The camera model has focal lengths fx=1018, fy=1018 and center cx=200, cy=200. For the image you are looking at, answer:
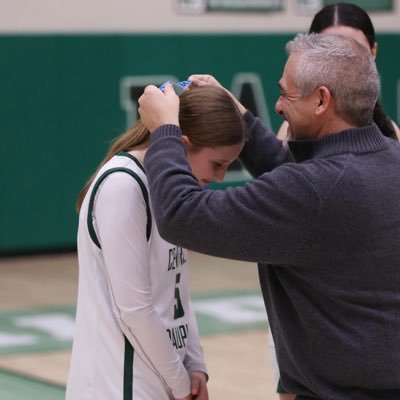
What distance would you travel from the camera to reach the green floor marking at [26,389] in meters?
4.83

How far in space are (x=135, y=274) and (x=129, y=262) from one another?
0.03m

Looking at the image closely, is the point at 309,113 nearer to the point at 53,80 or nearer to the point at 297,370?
the point at 297,370

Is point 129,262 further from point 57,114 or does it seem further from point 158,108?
point 57,114

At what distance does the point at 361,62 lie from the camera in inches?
89.6

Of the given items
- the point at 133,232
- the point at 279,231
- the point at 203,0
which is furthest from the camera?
the point at 203,0

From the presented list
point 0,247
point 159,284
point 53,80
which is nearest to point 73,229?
point 0,247

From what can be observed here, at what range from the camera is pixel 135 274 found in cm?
234

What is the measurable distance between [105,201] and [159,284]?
251 millimetres

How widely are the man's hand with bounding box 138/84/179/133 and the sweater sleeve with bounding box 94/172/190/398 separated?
0.46ft

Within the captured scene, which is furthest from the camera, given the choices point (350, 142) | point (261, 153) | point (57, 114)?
point (57, 114)

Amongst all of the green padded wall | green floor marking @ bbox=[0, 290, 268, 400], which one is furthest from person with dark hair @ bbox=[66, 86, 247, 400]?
the green padded wall

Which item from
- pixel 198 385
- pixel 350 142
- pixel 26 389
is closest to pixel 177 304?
pixel 198 385

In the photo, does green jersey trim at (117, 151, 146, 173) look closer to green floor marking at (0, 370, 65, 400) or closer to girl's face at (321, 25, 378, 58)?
girl's face at (321, 25, 378, 58)

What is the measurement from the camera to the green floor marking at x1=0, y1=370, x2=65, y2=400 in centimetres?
483
